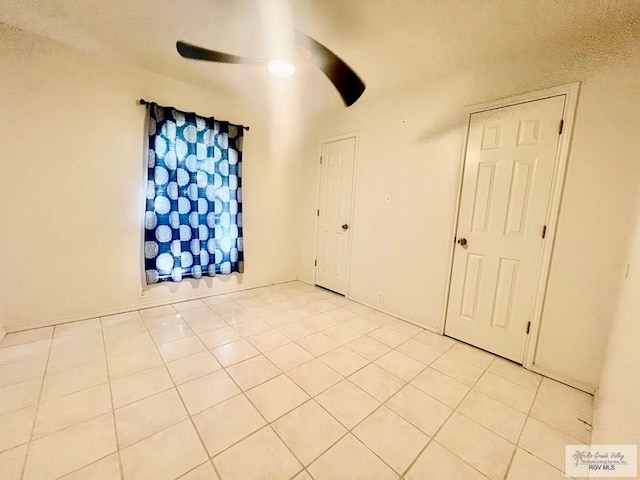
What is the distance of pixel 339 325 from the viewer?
2.60 meters

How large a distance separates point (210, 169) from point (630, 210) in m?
3.55

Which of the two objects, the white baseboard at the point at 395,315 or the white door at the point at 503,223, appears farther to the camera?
the white baseboard at the point at 395,315

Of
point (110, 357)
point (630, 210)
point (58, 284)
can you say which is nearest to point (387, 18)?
point (630, 210)

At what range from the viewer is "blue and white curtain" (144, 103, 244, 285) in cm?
263

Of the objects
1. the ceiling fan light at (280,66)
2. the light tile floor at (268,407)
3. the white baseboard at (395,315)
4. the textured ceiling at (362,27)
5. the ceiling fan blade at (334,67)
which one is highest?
the textured ceiling at (362,27)

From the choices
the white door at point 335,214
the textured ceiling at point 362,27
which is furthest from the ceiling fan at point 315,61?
the white door at point 335,214

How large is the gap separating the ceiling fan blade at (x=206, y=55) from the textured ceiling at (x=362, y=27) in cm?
29

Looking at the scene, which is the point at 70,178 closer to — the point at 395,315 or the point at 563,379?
the point at 395,315

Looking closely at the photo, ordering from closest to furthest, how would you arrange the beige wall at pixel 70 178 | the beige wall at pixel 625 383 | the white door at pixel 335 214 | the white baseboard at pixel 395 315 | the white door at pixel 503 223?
the beige wall at pixel 625 383 < the white door at pixel 503 223 < the beige wall at pixel 70 178 < the white baseboard at pixel 395 315 < the white door at pixel 335 214

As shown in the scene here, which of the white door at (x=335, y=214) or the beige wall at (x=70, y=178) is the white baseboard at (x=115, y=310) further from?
the white door at (x=335, y=214)

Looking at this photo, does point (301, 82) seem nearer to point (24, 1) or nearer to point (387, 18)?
point (387, 18)

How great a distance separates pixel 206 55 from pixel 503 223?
244 centimetres

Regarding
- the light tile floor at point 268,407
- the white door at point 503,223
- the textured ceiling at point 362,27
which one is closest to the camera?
the light tile floor at point 268,407

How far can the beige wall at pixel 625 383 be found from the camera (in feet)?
2.90
